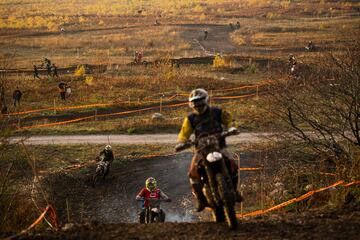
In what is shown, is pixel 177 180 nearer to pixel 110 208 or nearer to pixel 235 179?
pixel 110 208

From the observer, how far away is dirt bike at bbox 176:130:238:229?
23.8ft

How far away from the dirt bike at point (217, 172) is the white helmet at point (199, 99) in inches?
17.3

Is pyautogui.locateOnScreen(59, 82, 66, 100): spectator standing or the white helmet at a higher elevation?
the white helmet

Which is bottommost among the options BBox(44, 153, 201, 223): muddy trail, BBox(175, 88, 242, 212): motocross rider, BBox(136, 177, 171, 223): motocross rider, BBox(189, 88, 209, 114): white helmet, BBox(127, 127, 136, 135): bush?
BBox(44, 153, 201, 223): muddy trail

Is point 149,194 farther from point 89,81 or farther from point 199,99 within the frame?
point 89,81

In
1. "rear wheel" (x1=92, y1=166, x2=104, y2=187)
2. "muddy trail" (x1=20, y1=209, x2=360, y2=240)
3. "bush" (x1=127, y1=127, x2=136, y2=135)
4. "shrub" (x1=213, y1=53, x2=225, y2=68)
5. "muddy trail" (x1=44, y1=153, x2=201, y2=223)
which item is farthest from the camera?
"shrub" (x1=213, y1=53, x2=225, y2=68)

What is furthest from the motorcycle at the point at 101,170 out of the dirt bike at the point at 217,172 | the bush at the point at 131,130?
the dirt bike at the point at 217,172

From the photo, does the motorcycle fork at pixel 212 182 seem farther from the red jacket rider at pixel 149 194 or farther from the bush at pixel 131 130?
the bush at pixel 131 130

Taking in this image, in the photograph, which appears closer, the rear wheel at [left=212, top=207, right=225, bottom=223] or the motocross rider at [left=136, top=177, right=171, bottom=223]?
the rear wheel at [left=212, top=207, right=225, bottom=223]

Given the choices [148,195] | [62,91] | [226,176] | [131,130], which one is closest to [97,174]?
[148,195]

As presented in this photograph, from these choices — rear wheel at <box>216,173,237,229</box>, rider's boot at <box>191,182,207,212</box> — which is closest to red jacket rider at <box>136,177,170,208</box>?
rider's boot at <box>191,182,207,212</box>

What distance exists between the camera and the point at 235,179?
25.2 feet

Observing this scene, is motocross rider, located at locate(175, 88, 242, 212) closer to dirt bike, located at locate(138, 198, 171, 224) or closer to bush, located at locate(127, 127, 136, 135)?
dirt bike, located at locate(138, 198, 171, 224)

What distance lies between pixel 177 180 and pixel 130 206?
113 inches
